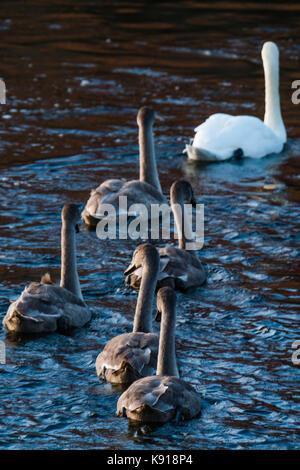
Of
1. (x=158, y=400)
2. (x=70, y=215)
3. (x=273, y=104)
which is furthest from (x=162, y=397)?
(x=273, y=104)

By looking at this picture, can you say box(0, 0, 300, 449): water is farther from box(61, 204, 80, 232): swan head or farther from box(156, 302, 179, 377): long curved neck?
box(61, 204, 80, 232): swan head

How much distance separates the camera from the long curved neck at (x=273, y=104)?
57.6ft

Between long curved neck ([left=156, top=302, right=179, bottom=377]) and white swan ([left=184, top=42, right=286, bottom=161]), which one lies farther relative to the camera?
white swan ([left=184, top=42, right=286, bottom=161])

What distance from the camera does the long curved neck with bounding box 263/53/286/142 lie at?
17.5 metres

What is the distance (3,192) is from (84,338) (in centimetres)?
530

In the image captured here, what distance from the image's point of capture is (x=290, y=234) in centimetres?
1345

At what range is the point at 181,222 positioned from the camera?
40.3ft

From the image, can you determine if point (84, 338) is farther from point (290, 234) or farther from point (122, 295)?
point (290, 234)

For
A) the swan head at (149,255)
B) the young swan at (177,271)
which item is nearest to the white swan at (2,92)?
the young swan at (177,271)

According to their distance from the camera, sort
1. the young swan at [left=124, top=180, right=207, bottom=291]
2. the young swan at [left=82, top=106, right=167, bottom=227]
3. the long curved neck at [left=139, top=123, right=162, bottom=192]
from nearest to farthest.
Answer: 1. the young swan at [left=124, top=180, right=207, bottom=291]
2. the young swan at [left=82, top=106, right=167, bottom=227]
3. the long curved neck at [left=139, top=123, right=162, bottom=192]

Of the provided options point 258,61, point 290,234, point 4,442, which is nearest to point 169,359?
point 4,442

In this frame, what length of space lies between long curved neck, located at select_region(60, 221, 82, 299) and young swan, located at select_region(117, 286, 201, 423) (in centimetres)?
239

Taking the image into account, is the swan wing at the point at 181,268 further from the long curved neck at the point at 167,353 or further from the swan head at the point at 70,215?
the long curved neck at the point at 167,353

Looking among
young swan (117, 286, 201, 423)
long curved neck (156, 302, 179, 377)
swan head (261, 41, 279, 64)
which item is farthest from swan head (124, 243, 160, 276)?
swan head (261, 41, 279, 64)
